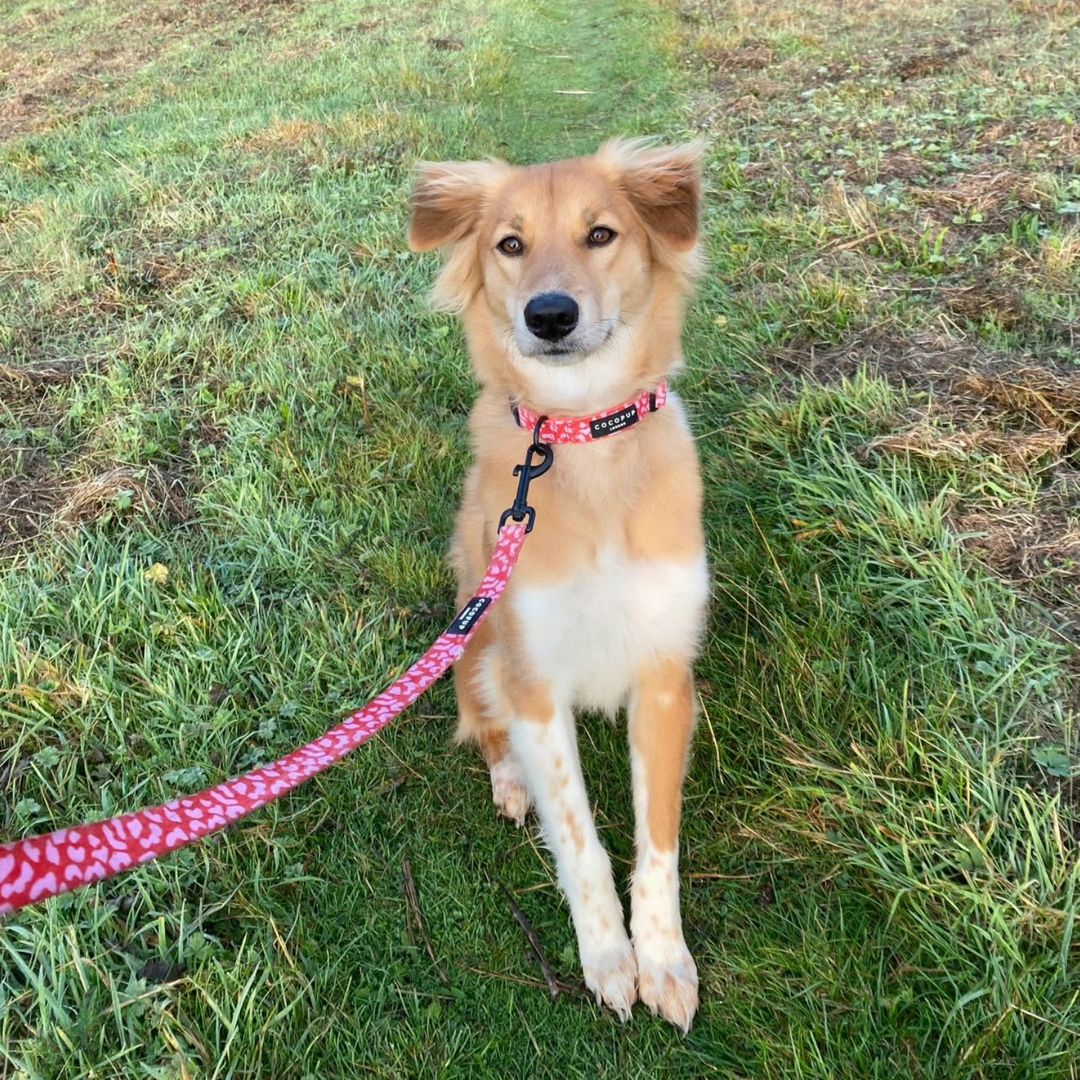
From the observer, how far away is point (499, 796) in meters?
2.45

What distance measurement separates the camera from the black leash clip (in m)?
2.02

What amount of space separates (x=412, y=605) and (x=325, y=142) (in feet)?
16.8

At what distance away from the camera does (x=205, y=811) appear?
1348 mm

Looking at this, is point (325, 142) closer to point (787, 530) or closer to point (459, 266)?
point (459, 266)

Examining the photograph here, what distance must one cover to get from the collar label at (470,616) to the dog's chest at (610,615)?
0.20m

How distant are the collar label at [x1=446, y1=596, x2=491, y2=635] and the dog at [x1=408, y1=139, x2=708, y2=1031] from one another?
0.66 feet

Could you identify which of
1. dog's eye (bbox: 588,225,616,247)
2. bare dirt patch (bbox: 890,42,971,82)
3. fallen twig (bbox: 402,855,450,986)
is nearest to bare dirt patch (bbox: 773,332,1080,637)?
dog's eye (bbox: 588,225,616,247)

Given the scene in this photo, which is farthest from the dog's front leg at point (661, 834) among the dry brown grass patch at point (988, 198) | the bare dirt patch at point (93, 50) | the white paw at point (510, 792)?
the bare dirt patch at point (93, 50)

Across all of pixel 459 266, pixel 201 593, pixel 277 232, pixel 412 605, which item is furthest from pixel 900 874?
pixel 277 232

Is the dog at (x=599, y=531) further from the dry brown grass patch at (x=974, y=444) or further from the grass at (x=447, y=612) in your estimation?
the dry brown grass patch at (x=974, y=444)

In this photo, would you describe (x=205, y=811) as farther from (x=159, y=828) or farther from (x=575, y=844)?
(x=575, y=844)

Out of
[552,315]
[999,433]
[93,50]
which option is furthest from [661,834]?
[93,50]

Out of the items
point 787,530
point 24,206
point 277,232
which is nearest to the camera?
point 787,530

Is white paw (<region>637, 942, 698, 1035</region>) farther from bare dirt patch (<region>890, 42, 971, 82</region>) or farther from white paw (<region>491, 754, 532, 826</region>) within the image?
bare dirt patch (<region>890, 42, 971, 82</region>)
